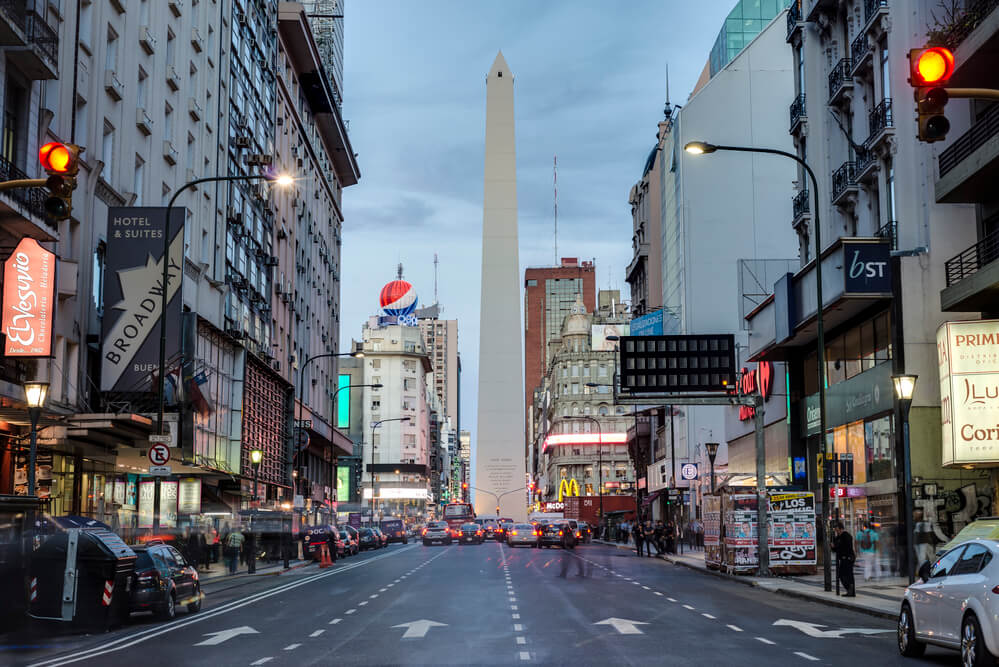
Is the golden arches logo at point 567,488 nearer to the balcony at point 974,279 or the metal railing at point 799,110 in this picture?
the metal railing at point 799,110

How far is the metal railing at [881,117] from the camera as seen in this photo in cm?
3556

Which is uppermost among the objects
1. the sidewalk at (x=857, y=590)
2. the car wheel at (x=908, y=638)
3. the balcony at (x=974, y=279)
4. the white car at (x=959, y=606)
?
A: the balcony at (x=974, y=279)

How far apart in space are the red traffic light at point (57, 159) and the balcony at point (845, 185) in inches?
1199

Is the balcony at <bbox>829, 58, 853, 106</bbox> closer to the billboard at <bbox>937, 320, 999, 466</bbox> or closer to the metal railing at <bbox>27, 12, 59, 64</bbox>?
the billboard at <bbox>937, 320, 999, 466</bbox>

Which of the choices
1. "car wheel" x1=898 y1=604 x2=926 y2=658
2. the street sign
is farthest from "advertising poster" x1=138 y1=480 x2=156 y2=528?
"car wheel" x1=898 y1=604 x2=926 y2=658

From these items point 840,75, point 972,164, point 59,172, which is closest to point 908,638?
point 59,172

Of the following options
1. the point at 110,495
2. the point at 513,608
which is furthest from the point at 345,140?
the point at 513,608

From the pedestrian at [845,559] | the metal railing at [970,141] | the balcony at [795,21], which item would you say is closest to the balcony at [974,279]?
the metal railing at [970,141]

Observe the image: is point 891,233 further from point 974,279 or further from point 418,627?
point 418,627

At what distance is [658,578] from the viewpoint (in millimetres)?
37000

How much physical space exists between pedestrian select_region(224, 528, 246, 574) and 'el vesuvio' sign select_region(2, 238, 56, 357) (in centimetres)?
1658

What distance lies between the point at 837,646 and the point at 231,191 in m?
45.9

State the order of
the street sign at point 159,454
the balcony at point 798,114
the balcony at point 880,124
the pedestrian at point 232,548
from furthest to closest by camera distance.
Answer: the balcony at point 798,114
the pedestrian at point 232,548
the balcony at point 880,124
the street sign at point 159,454

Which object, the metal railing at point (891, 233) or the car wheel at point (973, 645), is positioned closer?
the car wheel at point (973, 645)
